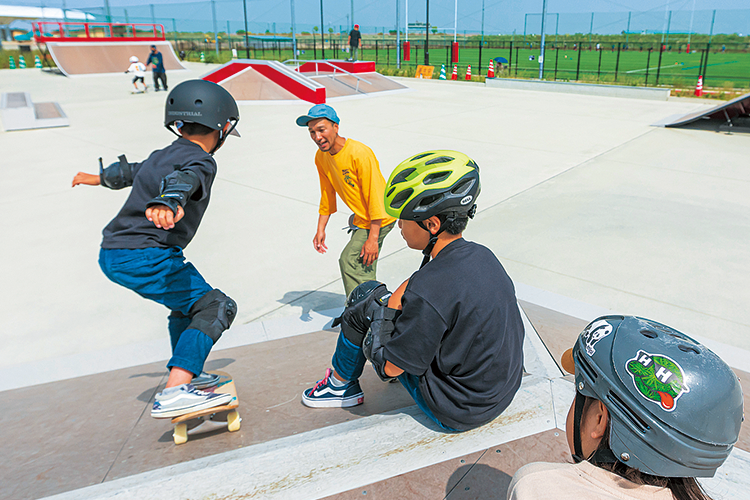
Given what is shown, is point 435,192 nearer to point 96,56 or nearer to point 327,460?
point 327,460

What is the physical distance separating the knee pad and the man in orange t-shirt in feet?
4.08

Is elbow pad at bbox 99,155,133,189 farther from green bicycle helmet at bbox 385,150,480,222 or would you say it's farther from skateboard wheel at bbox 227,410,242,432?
green bicycle helmet at bbox 385,150,480,222

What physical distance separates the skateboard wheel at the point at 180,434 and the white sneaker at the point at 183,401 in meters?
0.22

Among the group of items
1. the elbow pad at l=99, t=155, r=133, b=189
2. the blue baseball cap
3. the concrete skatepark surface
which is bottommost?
the concrete skatepark surface

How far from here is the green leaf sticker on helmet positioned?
3.51 feet

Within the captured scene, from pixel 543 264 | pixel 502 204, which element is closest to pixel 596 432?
pixel 543 264

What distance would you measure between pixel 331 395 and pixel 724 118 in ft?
48.3

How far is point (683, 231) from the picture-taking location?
6180 mm

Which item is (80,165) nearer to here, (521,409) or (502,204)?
(502,204)

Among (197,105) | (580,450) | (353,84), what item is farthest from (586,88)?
(580,450)

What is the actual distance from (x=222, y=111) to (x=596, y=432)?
2.45 meters

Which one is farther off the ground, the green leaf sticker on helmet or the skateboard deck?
the green leaf sticker on helmet

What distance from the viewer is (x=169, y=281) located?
2707 mm

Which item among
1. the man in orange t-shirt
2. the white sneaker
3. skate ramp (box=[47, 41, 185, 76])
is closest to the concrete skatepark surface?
the white sneaker
